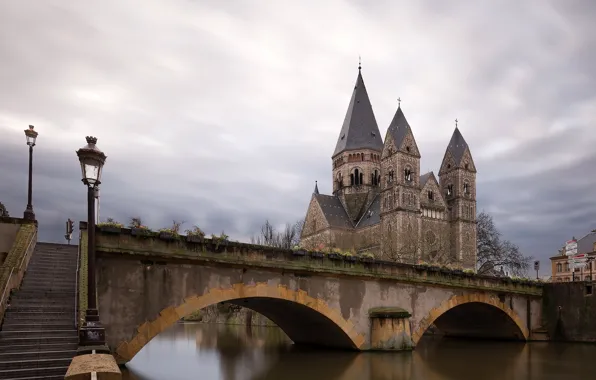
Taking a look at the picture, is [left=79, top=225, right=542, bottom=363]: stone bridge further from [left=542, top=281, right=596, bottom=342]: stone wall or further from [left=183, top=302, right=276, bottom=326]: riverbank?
[left=183, top=302, right=276, bottom=326]: riverbank

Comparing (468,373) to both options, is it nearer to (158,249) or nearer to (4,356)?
(158,249)

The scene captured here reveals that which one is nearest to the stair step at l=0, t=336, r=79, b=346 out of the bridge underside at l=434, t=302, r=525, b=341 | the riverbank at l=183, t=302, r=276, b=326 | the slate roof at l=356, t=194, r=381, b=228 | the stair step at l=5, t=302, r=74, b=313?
the stair step at l=5, t=302, r=74, b=313

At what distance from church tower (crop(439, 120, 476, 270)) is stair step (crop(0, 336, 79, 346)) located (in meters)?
70.4

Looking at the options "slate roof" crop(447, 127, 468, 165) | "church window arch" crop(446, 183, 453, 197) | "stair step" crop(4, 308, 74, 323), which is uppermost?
"slate roof" crop(447, 127, 468, 165)

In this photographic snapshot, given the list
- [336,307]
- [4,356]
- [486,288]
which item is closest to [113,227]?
[4,356]

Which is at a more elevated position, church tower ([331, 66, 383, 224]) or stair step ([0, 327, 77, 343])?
church tower ([331, 66, 383, 224])

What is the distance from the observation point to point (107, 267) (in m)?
16.4

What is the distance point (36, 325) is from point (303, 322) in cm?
1559

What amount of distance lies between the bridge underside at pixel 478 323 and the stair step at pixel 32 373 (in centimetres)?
2480

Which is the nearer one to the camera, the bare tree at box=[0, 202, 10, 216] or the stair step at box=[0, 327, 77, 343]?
the stair step at box=[0, 327, 77, 343]

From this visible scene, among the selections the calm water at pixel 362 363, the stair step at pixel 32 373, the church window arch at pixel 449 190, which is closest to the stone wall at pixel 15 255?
the stair step at pixel 32 373

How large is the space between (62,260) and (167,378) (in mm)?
5760

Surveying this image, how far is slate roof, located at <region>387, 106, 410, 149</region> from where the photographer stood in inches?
3179

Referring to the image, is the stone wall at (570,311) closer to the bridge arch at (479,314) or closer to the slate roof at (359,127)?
the bridge arch at (479,314)
